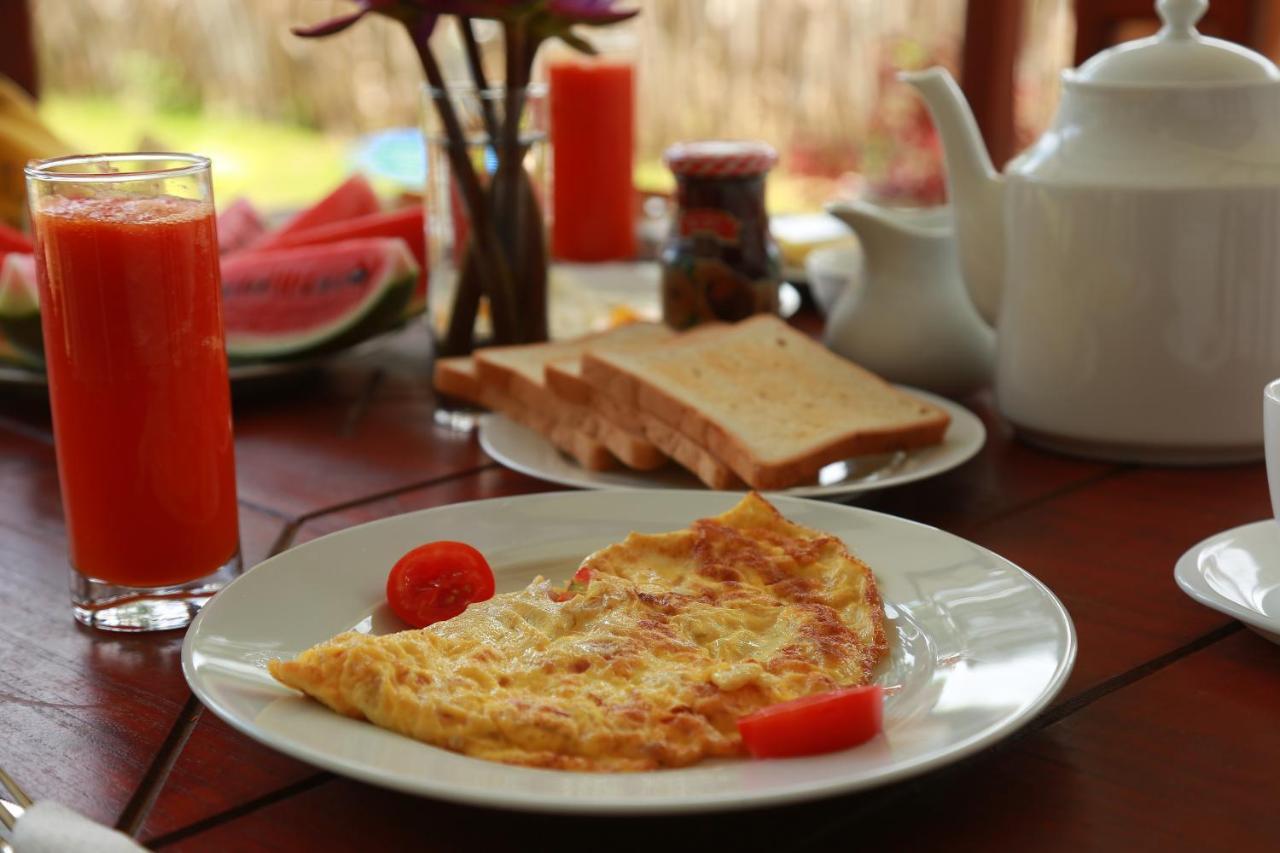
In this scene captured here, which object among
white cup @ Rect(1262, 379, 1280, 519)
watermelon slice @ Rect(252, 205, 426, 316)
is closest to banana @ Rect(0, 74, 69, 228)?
watermelon slice @ Rect(252, 205, 426, 316)

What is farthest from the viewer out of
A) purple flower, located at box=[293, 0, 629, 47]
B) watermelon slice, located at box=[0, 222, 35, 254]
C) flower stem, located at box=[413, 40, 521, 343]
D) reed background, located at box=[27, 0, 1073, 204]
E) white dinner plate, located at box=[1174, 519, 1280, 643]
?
reed background, located at box=[27, 0, 1073, 204]

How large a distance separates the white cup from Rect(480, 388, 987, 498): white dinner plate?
15.5 inches

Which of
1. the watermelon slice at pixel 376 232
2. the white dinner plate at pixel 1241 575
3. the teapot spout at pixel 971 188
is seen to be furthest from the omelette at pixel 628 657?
the watermelon slice at pixel 376 232

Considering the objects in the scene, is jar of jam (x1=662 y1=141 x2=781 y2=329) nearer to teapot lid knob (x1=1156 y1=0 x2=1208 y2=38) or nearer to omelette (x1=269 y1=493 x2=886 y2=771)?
teapot lid knob (x1=1156 y1=0 x2=1208 y2=38)

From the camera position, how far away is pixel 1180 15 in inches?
62.3

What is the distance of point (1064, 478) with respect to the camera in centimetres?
160

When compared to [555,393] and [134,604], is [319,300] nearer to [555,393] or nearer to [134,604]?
[555,393]

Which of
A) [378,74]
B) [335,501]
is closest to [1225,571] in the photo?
[335,501]

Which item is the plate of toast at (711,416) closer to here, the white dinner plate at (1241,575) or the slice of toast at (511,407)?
the slice of toast at (511,407)

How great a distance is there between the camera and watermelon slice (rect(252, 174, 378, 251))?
246 centimetres

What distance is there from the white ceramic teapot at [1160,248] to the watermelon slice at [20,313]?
50.0 inches

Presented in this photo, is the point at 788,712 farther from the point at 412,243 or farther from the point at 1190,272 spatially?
the point at 412,243

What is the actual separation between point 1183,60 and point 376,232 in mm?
1285

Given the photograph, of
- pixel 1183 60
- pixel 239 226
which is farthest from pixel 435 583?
pixel 239 226
